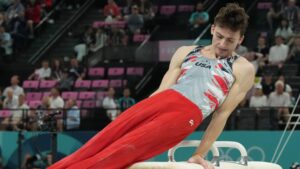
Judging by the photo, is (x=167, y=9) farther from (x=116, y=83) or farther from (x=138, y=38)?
(x=116, y=83)

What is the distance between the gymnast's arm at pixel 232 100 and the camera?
555cm

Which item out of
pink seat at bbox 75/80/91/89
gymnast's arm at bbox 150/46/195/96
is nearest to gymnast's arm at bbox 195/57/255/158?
gymnast's arm at bbox 150/46/195/96

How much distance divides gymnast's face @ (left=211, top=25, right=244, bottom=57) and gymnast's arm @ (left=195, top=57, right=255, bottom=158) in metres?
0.12

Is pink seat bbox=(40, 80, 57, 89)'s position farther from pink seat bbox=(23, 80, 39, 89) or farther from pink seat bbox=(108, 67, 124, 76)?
pink seat bbox=(108, 67, 124, 76)

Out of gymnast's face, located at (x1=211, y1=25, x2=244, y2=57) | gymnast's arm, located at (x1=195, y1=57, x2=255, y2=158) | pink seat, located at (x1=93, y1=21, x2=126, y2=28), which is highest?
gymnast's face, located at (x1=211, y1=25, x2=244, y2=57)

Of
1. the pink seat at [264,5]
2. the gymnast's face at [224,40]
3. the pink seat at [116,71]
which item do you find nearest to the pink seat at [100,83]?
the pink seat at [116,71]

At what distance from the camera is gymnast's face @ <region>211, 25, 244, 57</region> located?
18.4ft

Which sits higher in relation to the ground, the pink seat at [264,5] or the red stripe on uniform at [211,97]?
the red stripe on uniform at [211,97]

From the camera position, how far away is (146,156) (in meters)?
5.33

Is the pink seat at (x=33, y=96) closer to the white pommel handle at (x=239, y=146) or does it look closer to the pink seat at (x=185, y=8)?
the pink seat at (x=185, y=8)

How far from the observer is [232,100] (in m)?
5.66

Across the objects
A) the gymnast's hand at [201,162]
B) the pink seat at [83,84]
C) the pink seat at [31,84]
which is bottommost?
the pink seat at [31,84]

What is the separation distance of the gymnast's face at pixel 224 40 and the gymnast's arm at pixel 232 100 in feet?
0.39

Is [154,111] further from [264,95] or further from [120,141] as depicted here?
[264,95]
